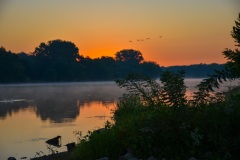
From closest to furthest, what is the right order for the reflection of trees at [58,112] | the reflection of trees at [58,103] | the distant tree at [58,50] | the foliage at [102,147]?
the foliage at [102,147], the reflection of trees at [58,112], the reflection of trees at [58,103], the distant tree at [58,50]

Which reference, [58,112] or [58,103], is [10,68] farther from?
[58,112]

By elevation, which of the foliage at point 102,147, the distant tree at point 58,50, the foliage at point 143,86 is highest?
the distant tree at point 58,50

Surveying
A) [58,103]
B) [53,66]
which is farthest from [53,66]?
[58,103]

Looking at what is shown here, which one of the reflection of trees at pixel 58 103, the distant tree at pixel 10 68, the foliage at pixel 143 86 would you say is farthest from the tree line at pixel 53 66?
the foliage at pixel 143 86

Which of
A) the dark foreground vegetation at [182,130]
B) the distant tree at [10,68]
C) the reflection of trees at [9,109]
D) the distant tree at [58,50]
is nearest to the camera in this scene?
the dark foreground vegetation at [182,130]

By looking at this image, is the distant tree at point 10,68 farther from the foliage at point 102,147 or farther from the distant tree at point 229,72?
the distant tree at point 229,72

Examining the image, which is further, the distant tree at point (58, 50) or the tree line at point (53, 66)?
the distant tree at point (58, 50)

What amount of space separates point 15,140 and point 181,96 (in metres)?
17.2

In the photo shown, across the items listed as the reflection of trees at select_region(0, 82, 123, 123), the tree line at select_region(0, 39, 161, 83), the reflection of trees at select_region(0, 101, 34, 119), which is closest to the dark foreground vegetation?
the reflection of trees at select_region(0, 82, 123, 123)

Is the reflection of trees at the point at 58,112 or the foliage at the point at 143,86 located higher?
the foliage at the point at 143,86

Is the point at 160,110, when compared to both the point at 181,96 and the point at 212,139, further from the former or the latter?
the point at 212,139

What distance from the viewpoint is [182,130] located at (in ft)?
29.1

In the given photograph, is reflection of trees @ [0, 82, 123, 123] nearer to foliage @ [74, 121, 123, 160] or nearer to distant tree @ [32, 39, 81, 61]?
foliage @ [74, 121, 123, 160]

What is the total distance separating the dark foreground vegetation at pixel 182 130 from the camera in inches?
344
